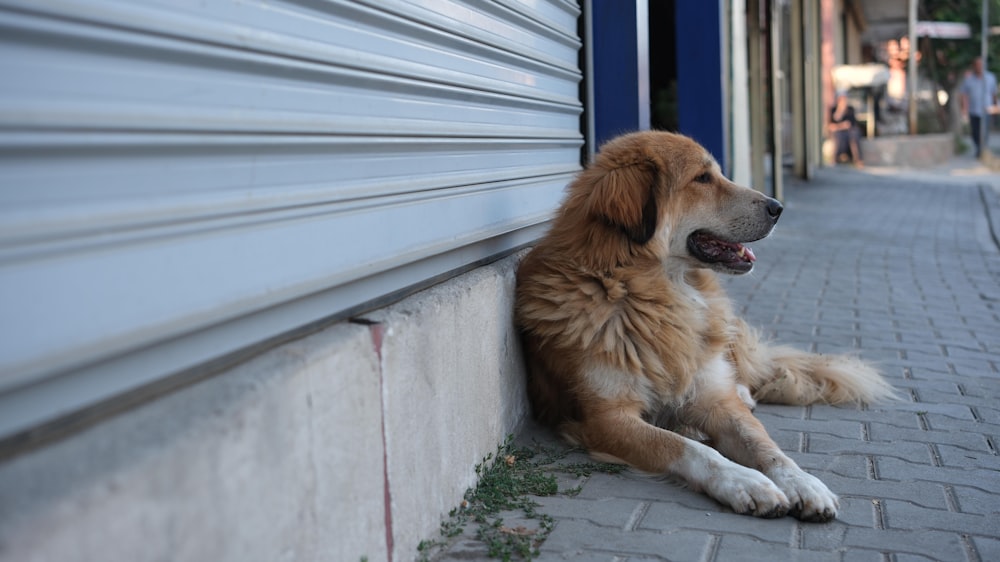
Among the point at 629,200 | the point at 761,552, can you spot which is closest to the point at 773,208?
the point at 629,200

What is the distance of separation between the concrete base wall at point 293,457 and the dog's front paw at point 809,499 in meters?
1.10

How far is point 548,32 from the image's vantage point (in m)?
4.87

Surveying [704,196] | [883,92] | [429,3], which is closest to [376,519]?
[429,3]

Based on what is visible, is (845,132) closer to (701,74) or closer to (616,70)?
(701,74)

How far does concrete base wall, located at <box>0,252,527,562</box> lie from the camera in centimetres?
146

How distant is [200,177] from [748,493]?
81.5 inches

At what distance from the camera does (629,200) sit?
12.1 ft

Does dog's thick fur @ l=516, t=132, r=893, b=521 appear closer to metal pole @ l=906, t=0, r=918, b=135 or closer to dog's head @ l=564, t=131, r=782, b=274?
dog's head @ l=564, t=131, r=782, b=274

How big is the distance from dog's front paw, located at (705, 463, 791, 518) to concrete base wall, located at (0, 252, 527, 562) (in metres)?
0.87

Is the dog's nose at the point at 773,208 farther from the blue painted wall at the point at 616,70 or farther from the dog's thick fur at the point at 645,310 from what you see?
the blue painted wall at the point at 616,70

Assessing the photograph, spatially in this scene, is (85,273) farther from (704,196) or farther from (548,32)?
(548,32)

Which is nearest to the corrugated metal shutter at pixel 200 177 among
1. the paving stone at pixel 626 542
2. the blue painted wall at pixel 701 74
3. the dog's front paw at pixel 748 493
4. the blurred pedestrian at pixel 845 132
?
→ the paving stone at pixel 626 542

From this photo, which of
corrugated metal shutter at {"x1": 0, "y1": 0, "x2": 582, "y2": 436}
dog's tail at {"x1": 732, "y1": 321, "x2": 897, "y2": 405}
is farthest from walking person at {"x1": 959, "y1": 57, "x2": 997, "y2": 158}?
corrugated metal shutter at {"x1": 0, "y1": 0, "x2": 582, "y2": 436}

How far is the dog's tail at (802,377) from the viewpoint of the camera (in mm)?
4383
